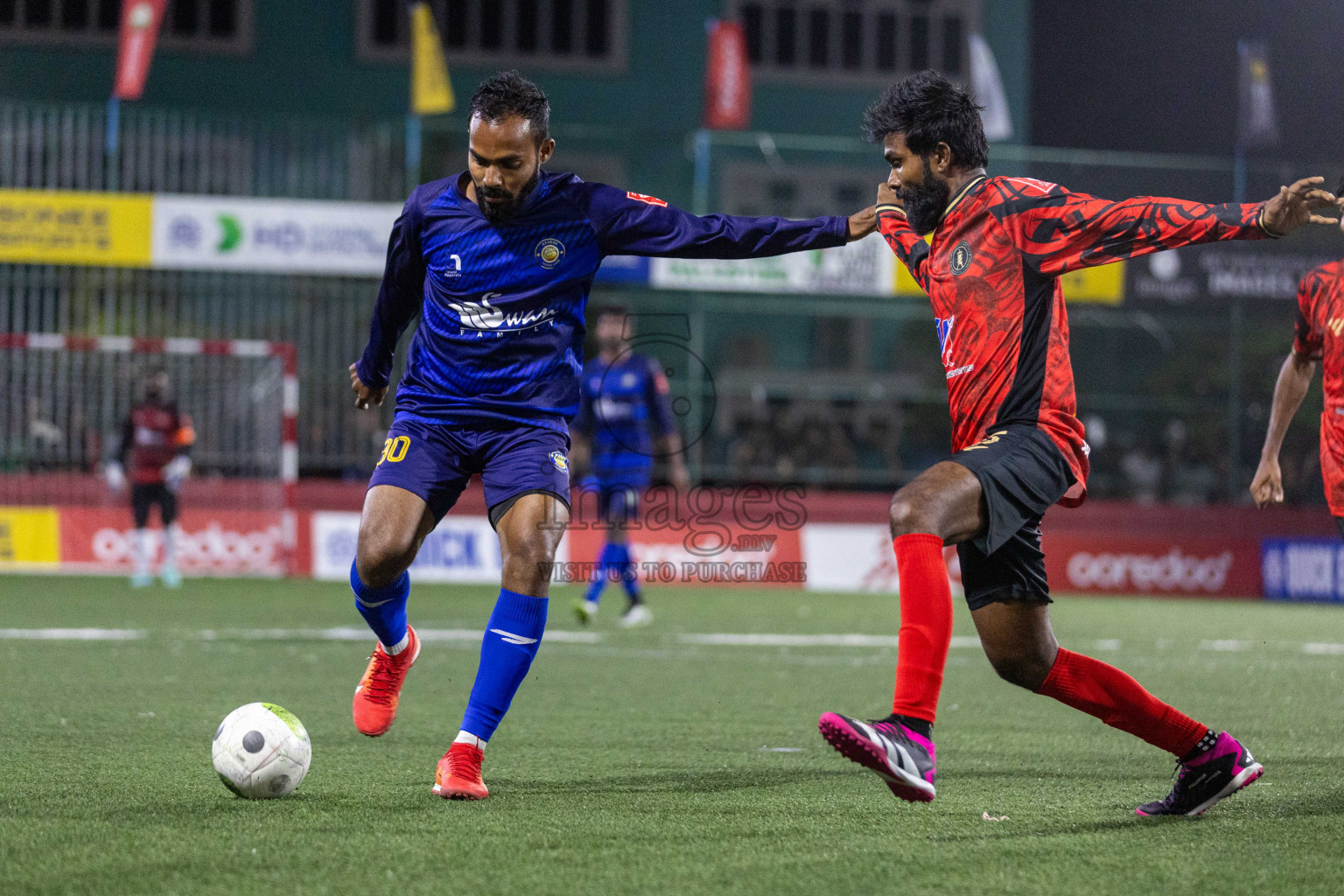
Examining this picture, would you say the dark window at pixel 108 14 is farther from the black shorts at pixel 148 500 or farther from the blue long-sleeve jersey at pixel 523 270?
the blue long-sleeve jersey at pixel 523 270

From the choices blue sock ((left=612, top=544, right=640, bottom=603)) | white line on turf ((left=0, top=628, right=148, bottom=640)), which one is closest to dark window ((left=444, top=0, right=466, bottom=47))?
blue sock ((left=612, top=544, right=640, bottom=603))

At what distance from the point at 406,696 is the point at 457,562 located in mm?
9852

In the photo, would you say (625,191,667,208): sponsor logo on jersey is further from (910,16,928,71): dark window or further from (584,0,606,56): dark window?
(910,16,928,71): dark window

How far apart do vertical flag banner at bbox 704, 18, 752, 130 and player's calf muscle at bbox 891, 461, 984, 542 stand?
1927 cm

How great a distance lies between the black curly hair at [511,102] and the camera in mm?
4766

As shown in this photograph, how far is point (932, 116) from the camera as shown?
437 centimetres

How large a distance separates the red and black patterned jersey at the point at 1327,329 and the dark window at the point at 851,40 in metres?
25.6

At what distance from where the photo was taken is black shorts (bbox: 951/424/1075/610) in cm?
402

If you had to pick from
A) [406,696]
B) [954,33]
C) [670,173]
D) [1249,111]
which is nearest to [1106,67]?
[954,33]

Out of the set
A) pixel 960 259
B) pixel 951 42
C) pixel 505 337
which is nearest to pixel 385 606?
pixel 505 337

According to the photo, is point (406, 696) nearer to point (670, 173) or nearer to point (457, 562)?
point (457, 562)

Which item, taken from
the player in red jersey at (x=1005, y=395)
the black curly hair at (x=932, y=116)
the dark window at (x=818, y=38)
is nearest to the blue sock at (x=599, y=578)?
the player in red jersey at (x=1005, y=395)

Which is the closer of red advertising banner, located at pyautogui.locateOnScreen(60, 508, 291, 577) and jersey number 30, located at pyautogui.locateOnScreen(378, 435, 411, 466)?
jersey number 30, located at pyautogui.locateOnScreen(378, 435, 411, 466)

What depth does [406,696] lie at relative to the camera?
7359 millimetres
